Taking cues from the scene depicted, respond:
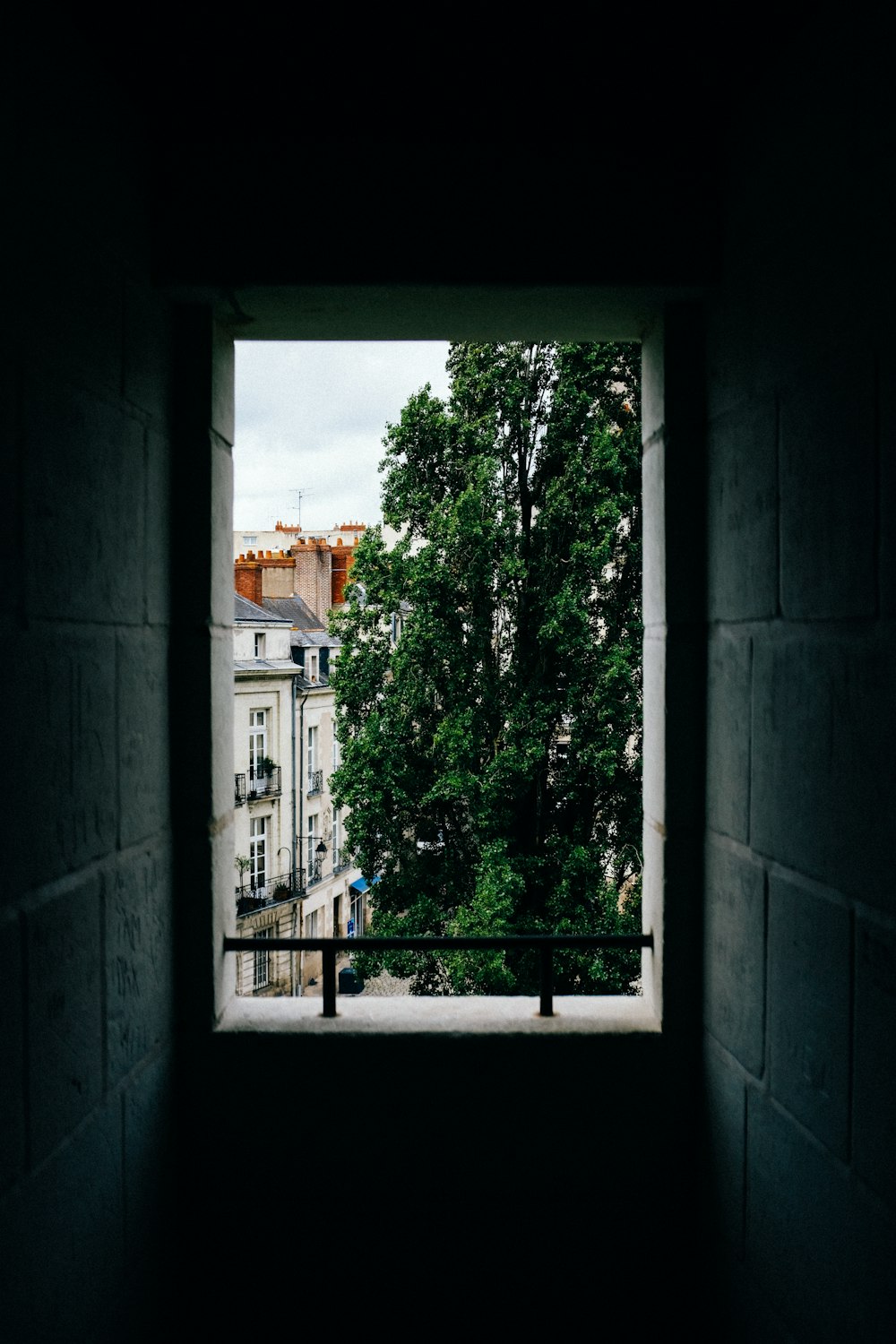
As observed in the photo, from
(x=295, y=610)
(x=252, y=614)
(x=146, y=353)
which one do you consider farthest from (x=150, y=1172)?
(x=295, y=610)

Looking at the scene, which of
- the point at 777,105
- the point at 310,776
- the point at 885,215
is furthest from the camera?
the point at 310,776

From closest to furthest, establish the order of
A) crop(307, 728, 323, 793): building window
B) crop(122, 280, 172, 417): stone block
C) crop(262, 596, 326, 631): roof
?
crop(122, 280, 172, 417): stone block
crop(307, 728, 323, 793): building window
crop(262, 596, 326, 631): roof

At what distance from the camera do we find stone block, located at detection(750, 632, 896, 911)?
1.22 meters

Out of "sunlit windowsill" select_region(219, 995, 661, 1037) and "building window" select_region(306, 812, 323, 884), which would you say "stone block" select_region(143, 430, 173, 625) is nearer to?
"sunlit windowsill" select_region(219, 995, 661, 1037)

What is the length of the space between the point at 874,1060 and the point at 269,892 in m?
13.3

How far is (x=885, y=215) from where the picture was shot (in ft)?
4.00

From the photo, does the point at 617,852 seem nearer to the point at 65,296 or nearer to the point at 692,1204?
the point at 692,1204

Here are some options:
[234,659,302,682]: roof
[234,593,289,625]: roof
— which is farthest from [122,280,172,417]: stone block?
[234,593,289,625]: roof

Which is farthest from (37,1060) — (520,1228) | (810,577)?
(810,577)

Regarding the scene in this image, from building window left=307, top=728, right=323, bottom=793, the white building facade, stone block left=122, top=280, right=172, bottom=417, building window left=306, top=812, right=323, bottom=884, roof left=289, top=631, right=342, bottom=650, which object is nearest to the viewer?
stone block left=122, top=280, right=172, bottom=417

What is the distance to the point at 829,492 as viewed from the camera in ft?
4.53

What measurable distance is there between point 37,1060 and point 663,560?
4.97ft

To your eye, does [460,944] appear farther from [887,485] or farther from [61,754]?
[887,485]

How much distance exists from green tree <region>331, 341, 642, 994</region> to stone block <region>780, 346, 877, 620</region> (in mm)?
7137
